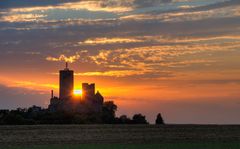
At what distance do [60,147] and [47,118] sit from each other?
54.7 metres

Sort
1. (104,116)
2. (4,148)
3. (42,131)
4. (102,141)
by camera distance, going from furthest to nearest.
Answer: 1. (104,116)
2. (42,131)
3. (102,141)
4. (4,148)

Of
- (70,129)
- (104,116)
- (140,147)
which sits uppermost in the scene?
(104,116)

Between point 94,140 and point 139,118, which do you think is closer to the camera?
point 94,140

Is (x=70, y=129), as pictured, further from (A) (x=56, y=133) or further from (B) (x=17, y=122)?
(B) (x=17, y=122)

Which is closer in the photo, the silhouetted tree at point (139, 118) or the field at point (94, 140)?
the field at point (94, 140)

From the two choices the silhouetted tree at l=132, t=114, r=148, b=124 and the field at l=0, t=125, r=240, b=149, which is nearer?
the field at l=0, t=125, r=240, b=149

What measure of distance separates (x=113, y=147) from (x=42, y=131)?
25.2 meters

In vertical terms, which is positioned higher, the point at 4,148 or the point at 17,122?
the point at 17,122

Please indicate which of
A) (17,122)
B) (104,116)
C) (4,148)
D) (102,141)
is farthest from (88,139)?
(104,116)

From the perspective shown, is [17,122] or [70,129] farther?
[17,122]

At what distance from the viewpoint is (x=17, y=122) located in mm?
100000

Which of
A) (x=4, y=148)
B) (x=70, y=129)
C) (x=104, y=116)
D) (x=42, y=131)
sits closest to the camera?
(x=4, y=148)

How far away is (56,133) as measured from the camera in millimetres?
72250

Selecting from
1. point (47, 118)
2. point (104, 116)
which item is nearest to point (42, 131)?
point (47, 118)
